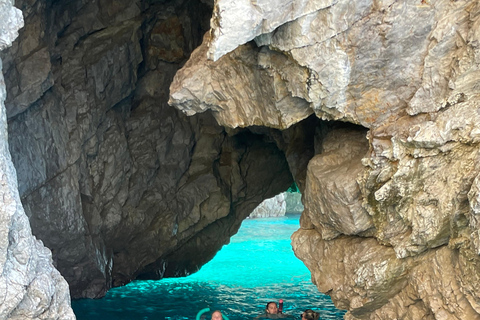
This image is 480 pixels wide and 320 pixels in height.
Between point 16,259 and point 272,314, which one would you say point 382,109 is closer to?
point 16,259

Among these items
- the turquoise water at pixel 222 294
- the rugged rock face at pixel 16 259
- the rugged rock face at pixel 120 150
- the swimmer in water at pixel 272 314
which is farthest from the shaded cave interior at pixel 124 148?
the rugged rock face at pixel 16 259

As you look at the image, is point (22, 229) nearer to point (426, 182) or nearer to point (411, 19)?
point (426, 182)

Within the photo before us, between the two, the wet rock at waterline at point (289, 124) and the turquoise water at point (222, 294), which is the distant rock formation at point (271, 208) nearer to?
the turquoise water at point (222, 294)

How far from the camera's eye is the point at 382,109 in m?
4.86

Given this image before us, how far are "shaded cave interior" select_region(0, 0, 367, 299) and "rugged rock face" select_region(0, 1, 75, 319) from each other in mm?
2247

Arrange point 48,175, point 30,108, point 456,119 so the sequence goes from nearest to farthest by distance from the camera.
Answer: point 456,119 < point 30,108 < point 48,175

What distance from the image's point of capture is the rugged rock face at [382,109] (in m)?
4.13

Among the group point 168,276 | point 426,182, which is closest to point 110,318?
point 168,276

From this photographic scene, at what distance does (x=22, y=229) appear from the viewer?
14.1ft

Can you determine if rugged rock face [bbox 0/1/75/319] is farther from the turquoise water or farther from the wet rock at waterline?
the turquoise water

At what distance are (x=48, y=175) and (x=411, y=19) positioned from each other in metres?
5.64

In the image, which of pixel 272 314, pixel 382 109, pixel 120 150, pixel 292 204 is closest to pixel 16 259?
pixel 382 109

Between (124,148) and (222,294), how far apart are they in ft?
11.7

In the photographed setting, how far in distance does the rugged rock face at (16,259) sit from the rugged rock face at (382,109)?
1657 millimetres
